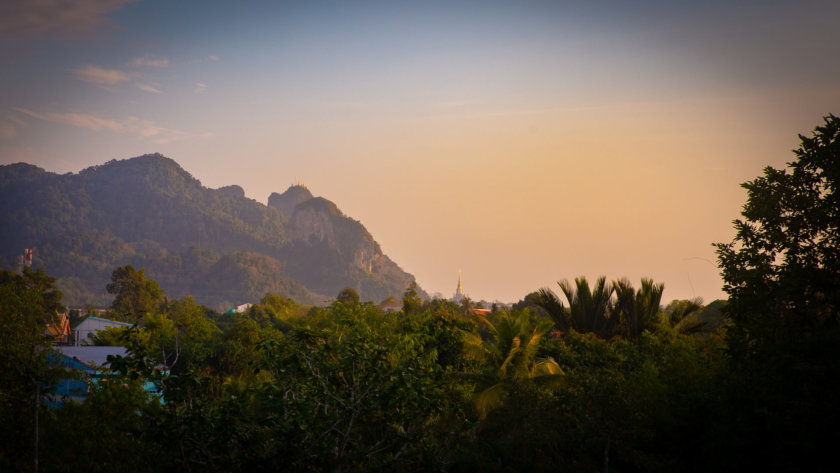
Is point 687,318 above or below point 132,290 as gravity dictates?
above

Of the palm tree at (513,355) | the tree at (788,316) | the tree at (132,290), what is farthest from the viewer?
the tree at (132,290)

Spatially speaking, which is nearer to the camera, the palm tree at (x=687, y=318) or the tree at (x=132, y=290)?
the palm tree at (x=687, y=318)

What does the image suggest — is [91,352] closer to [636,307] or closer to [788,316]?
[636,307]

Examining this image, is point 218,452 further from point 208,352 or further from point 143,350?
point 208,352

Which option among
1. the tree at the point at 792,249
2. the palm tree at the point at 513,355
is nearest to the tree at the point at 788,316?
the tree at the point at 792,249

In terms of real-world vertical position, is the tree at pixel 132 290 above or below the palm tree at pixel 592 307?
below

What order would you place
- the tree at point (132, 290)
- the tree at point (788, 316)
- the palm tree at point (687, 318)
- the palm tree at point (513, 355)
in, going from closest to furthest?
the tree at point (788, 316)
the palm tree at point (513, 355)
the palm tree at point (687, 318)
the tree at point (132, 290)

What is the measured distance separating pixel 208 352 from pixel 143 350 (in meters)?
32.9

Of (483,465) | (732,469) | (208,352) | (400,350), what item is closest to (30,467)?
(483,465)

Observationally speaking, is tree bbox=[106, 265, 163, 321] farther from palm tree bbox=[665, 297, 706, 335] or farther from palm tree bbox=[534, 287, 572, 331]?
palm tree bbox=[665, 297, 706, 335]

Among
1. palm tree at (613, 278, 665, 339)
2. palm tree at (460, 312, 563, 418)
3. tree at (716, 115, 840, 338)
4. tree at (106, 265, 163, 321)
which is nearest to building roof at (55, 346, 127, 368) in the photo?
palm tree at (460, 312, 563, 418)

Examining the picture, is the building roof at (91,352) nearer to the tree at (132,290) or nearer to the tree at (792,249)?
the tree at (792,249)

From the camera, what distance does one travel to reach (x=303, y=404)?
23.6ft

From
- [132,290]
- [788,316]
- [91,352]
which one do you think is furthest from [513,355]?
[132,290]
